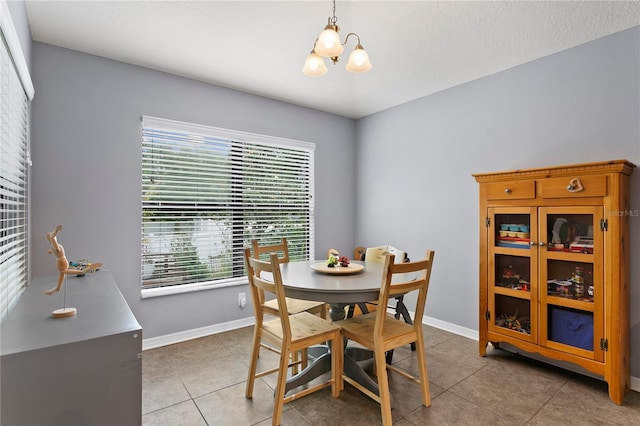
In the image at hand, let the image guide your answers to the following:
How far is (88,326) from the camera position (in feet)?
3.85

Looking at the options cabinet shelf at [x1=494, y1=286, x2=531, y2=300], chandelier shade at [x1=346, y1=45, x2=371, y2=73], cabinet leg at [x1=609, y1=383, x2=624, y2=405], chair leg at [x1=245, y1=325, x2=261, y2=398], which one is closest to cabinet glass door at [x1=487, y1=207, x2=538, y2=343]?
cabinet shelf at [x1=494, y1=286, x2=531, y2=300]

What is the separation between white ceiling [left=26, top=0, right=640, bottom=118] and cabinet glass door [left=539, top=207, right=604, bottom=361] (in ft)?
4.47

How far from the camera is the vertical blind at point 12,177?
161 centimetres

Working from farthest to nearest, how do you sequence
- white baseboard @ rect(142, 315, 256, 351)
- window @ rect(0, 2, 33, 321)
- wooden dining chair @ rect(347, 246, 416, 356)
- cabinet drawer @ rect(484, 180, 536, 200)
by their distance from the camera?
white baseboard @ rect(142, 315, 256, 351)
wooden dining chair @ rect(347, 246, 416, 356)
cabinet drawer @ rect(484, 180, 536, 200)
window @ rect(0, 2, 33, 321)

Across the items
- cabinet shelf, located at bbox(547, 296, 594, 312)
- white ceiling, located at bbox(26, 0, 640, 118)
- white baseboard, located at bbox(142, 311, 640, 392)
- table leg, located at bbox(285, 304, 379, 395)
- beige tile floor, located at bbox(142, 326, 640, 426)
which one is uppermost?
white ceiling, located at bbox(26, 0, 640, 118)

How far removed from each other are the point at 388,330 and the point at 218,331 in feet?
6.84

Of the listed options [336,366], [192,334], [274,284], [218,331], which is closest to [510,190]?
[336,366]

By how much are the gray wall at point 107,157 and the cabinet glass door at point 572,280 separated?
9.32ft

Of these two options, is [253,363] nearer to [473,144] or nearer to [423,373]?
[423,373]

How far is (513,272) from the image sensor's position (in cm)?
275

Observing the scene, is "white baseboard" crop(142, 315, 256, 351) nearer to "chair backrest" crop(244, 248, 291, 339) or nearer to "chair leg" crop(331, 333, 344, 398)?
"chair backrest" crop(244, 248, 291, 339)

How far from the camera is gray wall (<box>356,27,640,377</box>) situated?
2.47 meters

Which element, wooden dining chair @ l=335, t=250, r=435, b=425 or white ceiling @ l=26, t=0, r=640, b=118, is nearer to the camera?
wooden dining chair @ l=335, t=250, r=435, b=425

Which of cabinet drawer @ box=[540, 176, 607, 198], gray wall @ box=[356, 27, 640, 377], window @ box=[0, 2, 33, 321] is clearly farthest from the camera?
gray wall @ box=[356, 27, 640, 377]
